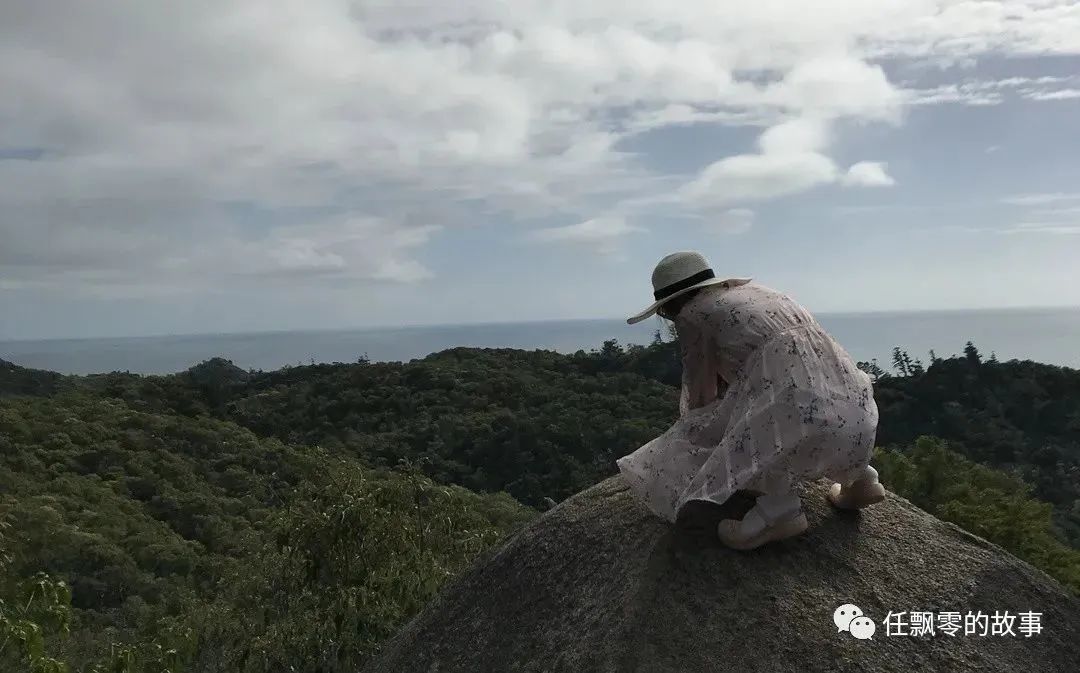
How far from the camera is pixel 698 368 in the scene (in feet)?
14.3

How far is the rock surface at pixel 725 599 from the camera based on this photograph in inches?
148

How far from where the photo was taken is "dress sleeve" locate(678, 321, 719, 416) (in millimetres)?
4328

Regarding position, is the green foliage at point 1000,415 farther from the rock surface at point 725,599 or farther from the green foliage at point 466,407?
the rock surface at point 725,599

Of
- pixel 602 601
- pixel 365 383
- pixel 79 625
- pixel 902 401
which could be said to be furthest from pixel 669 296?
pixel 365 383

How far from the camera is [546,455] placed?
22.4m

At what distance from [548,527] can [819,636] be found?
1592 mm

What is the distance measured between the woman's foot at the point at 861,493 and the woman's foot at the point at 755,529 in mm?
470

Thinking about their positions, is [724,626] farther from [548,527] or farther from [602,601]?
[548,527]

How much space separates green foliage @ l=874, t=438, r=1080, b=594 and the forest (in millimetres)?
37

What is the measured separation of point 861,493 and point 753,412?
861mm

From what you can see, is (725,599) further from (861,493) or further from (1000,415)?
(1000,415)

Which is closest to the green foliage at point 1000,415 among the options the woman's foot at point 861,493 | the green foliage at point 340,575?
the green foliage at point 340,575

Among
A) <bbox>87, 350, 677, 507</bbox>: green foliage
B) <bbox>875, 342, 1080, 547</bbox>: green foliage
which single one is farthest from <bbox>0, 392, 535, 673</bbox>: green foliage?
<bbox>875, 342, 1080, 547</bbox>: green foliage

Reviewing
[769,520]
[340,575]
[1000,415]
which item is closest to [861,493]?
[769,520]
